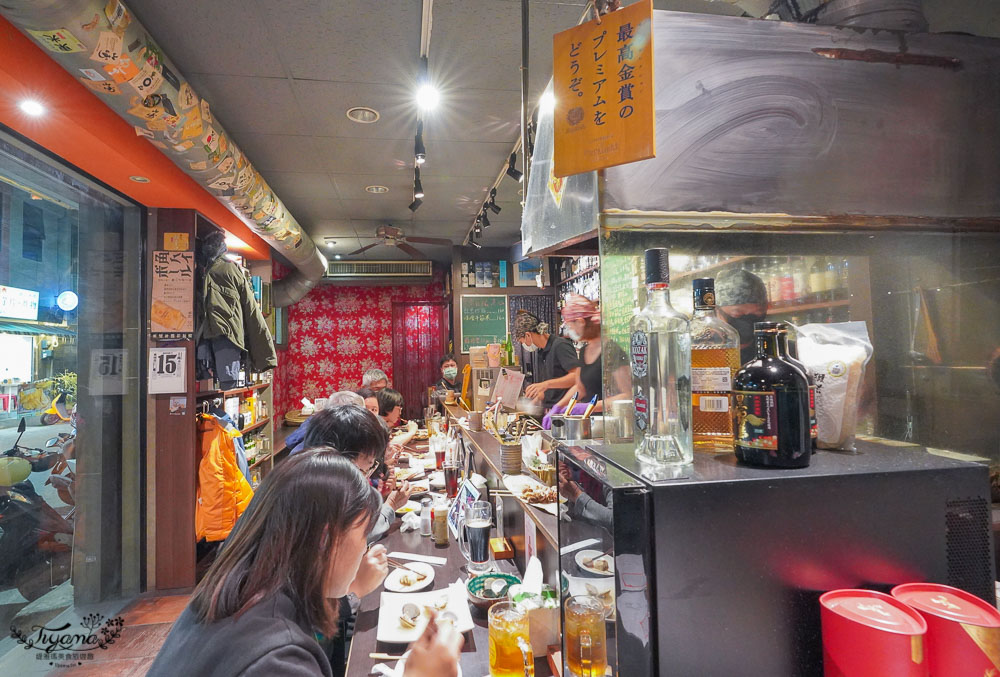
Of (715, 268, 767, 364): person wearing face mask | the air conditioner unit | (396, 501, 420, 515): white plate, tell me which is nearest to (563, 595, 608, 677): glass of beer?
(715, 268, 767, 364): person wearing face mask

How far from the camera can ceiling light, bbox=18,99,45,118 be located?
2082mm

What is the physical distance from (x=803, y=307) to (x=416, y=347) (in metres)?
7.79

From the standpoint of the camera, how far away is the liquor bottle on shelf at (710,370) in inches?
33.9

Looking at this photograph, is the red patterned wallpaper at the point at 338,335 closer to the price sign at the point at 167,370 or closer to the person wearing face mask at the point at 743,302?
the price sign at the point at 167,370

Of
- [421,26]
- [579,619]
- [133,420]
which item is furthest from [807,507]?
[133,420]

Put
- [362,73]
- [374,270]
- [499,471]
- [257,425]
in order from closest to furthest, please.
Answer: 1. [499,471]
2. [362,73]
3. [257,425]
4. [374,270]

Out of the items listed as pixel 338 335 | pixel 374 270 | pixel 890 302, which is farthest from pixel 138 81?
pixel 338 335

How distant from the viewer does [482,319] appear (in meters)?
7.12

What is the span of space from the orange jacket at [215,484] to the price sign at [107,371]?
57 centimetres

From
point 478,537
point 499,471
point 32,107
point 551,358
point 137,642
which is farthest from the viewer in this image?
point 551,358

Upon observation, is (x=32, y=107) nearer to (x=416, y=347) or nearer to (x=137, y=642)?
(x=137, y=642)

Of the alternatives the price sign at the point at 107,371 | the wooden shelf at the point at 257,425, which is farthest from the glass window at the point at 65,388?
the wooden shelf at the point at 257,425

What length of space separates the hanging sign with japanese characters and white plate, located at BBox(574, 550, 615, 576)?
25.2 inches

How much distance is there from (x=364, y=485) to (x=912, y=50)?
58.2 inches
